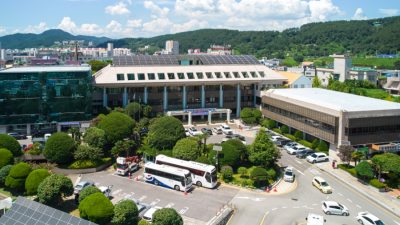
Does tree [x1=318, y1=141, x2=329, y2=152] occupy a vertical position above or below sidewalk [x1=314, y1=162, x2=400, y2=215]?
above

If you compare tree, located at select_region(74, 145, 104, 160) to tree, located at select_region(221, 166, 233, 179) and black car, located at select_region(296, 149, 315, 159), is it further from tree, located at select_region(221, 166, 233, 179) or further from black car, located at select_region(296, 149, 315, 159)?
black car, located at select_region(296, 149, 315, 159)

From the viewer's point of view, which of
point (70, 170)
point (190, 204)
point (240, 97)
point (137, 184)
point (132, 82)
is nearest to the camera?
point (190, 204)

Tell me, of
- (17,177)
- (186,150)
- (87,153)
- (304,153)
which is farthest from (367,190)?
(17,177)

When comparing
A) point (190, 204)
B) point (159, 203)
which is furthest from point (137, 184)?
point (190, 204)

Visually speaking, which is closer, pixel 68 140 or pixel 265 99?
pixel 68 140

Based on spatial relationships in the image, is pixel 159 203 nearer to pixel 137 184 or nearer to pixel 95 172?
pixel 137 184

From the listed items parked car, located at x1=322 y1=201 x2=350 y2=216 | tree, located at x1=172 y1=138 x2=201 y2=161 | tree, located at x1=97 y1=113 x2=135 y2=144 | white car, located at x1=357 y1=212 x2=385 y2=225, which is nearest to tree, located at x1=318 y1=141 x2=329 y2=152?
parked car, located at x1=322 y1=201 x2=350 y2=216

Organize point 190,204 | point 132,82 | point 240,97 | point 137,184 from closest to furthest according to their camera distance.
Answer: point 190,204, point 137,184, point 132,82, point 240,97
